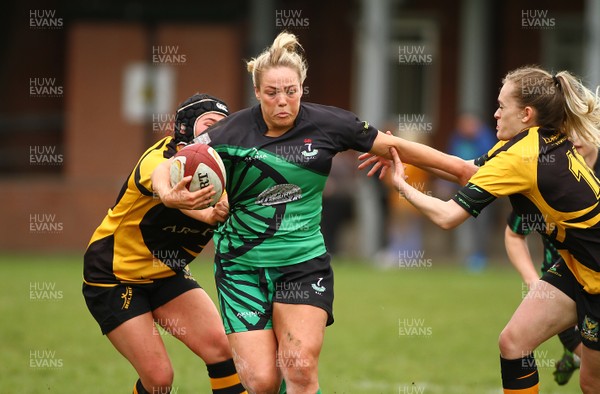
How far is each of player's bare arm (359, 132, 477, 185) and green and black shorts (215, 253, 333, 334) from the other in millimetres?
674

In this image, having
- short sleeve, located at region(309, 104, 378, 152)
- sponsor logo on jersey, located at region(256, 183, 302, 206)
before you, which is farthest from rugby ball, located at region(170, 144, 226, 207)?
short sleeve, located at region(309, 104, 378, 152)

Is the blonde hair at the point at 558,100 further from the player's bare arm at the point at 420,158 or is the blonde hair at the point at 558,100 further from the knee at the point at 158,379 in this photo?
the knee at the point at 158,379

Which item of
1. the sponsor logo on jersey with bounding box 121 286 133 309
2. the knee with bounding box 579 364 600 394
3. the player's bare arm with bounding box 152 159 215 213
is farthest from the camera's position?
the sponsor logo on jersey with bounding box 121 286 133 309

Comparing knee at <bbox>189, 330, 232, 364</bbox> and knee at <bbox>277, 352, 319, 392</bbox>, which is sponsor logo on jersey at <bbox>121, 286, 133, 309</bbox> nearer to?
knee at <bbox>189, 330, 232, 364</bbox>

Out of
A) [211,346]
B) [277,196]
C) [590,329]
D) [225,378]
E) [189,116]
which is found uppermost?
[189,116]

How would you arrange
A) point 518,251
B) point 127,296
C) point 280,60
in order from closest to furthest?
point 280,60, point 127,296, point 518,251

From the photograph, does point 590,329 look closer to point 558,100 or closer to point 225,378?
point 558,100

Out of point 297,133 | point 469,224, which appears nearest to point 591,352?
point 297,133

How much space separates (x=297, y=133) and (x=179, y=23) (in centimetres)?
1270

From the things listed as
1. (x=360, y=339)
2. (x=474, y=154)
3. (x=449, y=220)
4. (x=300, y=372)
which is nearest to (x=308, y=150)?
(x=449, y=220)

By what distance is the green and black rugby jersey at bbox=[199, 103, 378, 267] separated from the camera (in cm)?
498

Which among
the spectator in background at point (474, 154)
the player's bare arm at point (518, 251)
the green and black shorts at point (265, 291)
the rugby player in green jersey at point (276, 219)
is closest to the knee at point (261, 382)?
the rugby player in green jersey at point (276, 219)

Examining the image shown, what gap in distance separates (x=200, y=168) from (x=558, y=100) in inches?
75.1

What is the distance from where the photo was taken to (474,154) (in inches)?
556
